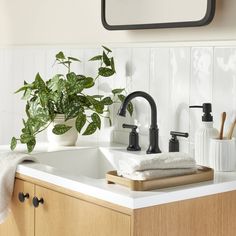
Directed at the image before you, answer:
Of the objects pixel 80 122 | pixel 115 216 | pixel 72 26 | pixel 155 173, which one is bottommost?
pixel 115 216

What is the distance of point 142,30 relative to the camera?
2492 millimetres

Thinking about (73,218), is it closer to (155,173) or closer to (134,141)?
(155,173)

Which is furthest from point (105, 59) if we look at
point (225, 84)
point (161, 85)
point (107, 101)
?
point (225, 84)

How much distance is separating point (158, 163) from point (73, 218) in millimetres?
318

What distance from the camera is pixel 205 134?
214 cm

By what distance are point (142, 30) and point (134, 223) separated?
3.35 feet

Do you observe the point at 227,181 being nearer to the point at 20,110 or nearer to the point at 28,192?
the point at 28,192

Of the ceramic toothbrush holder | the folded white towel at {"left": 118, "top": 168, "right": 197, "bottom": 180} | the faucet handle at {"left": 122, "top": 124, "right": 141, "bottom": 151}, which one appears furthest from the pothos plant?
the folded white towel at {"left": 118, "top": 168, "right": 197, "bottom": 180}

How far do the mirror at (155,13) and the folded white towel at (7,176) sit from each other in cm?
67

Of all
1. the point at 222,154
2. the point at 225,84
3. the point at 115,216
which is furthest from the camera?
the point at 225,84

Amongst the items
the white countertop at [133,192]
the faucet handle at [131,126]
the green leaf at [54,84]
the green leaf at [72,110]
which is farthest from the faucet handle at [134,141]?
the white countertop at [133,192]

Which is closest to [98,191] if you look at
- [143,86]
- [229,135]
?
[229,135]

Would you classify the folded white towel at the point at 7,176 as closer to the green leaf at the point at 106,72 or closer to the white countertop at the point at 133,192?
the white countertop at the point at 133,192

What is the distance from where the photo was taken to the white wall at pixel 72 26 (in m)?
2.21
